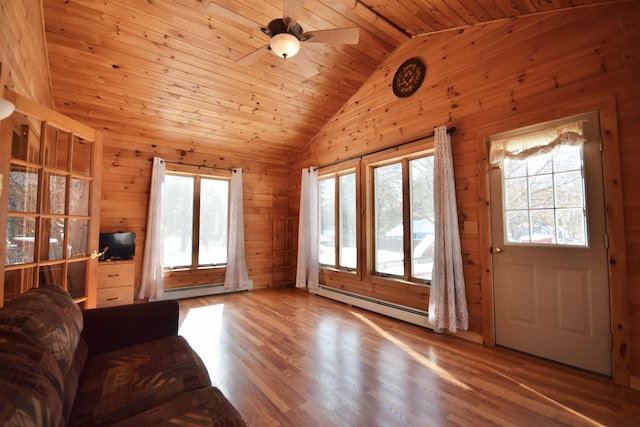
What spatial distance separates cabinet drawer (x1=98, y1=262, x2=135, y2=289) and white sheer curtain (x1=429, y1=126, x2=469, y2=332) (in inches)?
151

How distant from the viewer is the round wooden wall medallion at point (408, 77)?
3.62 m

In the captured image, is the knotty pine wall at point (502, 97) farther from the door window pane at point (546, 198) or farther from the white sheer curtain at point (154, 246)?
the white sheer curtain at point (154, 246)

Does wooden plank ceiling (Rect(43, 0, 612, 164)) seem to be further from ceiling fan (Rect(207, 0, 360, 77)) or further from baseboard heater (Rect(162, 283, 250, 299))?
baseboard heater (Rect(162, 283, 250, 299))

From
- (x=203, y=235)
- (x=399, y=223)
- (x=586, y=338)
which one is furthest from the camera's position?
(x=203, y=235)

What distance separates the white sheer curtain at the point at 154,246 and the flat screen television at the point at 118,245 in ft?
0.80

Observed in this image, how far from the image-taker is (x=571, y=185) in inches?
96.5

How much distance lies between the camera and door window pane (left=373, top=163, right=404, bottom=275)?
3.90 m

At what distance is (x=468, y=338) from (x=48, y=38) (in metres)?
5.22

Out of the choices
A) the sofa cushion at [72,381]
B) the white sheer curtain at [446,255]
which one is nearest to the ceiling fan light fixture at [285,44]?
the white sheer curtain at [446,255]

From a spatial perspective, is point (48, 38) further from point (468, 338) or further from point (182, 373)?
point (468, 338)

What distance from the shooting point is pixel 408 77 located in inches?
147

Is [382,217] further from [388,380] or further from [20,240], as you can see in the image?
[20,240]

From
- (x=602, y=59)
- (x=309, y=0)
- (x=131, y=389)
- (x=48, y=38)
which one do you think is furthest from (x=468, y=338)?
(x=48, y=38)

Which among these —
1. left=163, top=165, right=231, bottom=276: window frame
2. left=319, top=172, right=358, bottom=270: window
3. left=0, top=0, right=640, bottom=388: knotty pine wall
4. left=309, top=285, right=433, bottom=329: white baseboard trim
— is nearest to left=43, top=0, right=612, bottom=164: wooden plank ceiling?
left=0, top=0, right=640, bottom=388: knotty pine wall
